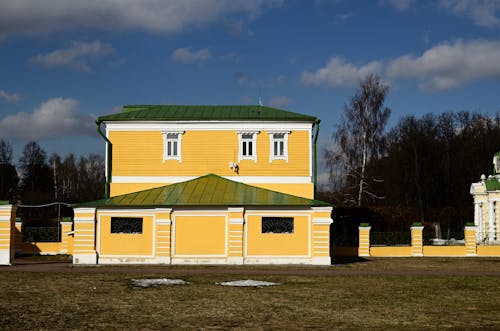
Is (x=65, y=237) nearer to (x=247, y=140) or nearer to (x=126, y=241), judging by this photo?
(x=126, y=241)

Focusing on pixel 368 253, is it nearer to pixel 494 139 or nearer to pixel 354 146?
pixel 354 146

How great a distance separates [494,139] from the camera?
61.2 meters

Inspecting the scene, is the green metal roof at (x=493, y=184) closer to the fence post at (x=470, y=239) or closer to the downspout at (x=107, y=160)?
the fence post at (x=470, y=239)

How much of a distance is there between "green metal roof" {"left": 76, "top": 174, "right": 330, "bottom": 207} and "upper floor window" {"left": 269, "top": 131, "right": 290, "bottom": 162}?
2.15 m

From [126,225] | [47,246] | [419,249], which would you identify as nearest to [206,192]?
[126,225]

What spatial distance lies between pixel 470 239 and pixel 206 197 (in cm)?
1546

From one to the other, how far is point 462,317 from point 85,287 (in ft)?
32.3

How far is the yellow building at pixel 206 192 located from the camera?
26312mm

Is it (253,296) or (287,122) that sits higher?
(287,122)

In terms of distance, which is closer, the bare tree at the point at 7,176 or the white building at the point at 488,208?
the white building at the point at 488,208

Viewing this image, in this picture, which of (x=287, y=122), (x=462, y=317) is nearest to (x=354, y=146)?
(x=287, y=122)

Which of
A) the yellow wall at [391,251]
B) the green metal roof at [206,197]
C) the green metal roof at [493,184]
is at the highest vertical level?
the green metal roof at [493,184]

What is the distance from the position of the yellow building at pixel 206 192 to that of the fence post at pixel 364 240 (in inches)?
217

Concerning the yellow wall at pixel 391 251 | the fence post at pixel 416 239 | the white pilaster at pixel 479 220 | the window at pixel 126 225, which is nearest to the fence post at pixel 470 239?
the fence post at pixel 416 239
